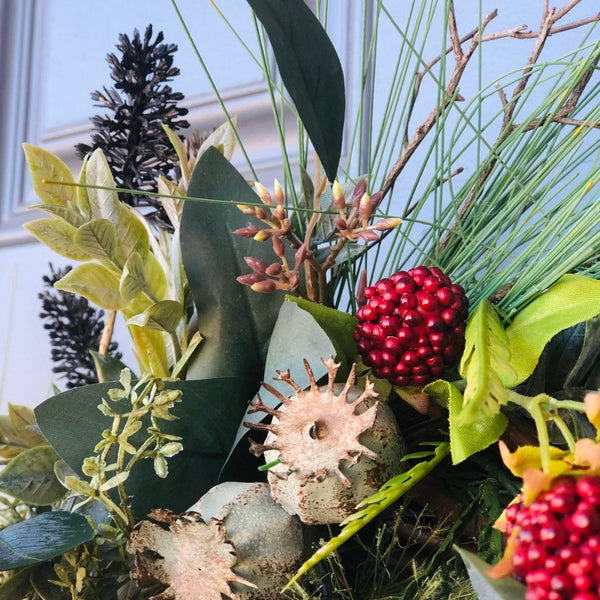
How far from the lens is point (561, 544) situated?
0.20 metres

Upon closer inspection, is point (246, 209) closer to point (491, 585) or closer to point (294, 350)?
point (294, 350)

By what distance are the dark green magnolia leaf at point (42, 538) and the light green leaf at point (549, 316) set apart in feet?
0.71

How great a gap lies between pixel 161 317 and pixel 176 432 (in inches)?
2.7

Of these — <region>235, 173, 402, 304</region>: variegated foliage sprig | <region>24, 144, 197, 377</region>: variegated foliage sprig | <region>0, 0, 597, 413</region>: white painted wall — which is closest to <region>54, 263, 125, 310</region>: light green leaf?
<region>24, 144, 197, 377</region>: variegated foliage sprig

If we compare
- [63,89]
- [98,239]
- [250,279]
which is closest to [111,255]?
[98,239]

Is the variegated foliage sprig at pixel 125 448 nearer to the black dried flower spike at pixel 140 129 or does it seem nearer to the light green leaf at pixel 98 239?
the light green leaf at pixel 98 239

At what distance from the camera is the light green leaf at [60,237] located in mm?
427

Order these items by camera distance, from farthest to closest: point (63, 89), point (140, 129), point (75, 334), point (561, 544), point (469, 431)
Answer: point (63, 89) < point (75, 334) < point (140, 129) < point (469, 431) < point (561, 544)

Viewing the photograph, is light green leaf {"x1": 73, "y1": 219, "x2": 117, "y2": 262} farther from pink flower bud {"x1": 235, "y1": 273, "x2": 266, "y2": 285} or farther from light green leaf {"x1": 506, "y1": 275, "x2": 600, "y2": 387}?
light green leaf {"x1": 506, "y1": 275, "x2": 600, "y2": 387}

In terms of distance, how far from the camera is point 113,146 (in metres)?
0.57

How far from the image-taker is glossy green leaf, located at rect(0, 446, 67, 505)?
0.43 m

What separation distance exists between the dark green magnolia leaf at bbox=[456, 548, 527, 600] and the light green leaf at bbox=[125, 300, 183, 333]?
24 cm

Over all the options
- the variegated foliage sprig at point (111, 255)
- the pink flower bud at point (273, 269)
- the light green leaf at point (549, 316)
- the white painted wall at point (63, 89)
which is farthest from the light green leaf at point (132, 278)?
the white painted wall at point (63, 89)

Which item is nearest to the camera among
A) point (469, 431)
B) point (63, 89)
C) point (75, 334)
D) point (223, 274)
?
point (469, 431)
